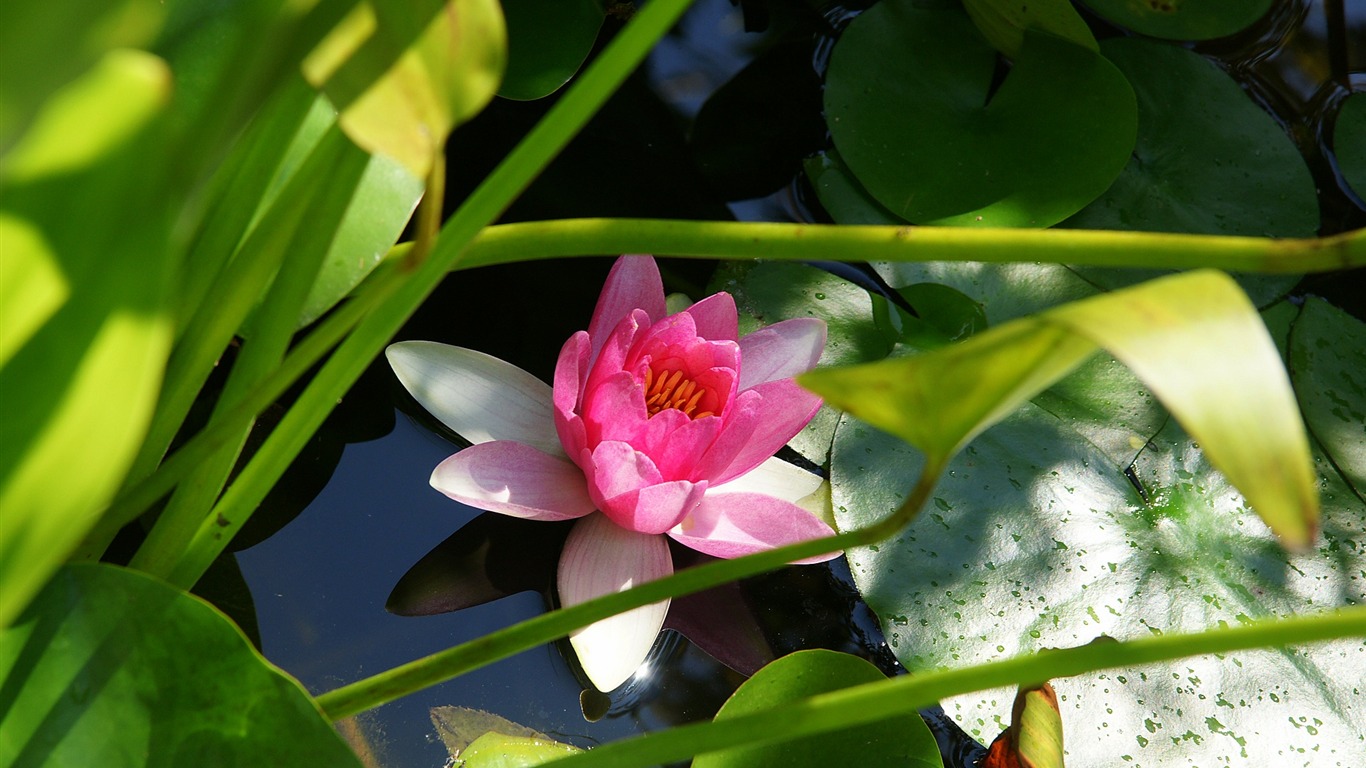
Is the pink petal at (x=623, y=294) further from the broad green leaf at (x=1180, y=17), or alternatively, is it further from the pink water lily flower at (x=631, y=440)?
the broad green leaf at (x=1180, y=17)

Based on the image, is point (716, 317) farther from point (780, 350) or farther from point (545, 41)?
point (545, 41)

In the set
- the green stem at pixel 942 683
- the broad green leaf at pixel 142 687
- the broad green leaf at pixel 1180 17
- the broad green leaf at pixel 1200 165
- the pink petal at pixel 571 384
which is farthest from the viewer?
the broad green leaf at pixel 1180 17

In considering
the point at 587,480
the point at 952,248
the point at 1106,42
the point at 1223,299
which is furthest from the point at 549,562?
the point at 1106,42

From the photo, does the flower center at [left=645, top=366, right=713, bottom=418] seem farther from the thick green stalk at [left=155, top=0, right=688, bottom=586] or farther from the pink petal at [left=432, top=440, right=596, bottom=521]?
the thick green stalk at [left=155, top=0, right=688, bottom=586]

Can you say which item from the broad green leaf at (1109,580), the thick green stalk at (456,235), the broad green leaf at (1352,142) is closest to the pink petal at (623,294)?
the broad green leaf at (1109,580)

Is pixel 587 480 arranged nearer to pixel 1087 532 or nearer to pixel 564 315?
pixel 564 315

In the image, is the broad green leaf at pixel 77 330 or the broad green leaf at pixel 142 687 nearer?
the broad green leaf at pixel 77 330

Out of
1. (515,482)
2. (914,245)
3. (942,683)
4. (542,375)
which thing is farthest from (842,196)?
(942,683)
